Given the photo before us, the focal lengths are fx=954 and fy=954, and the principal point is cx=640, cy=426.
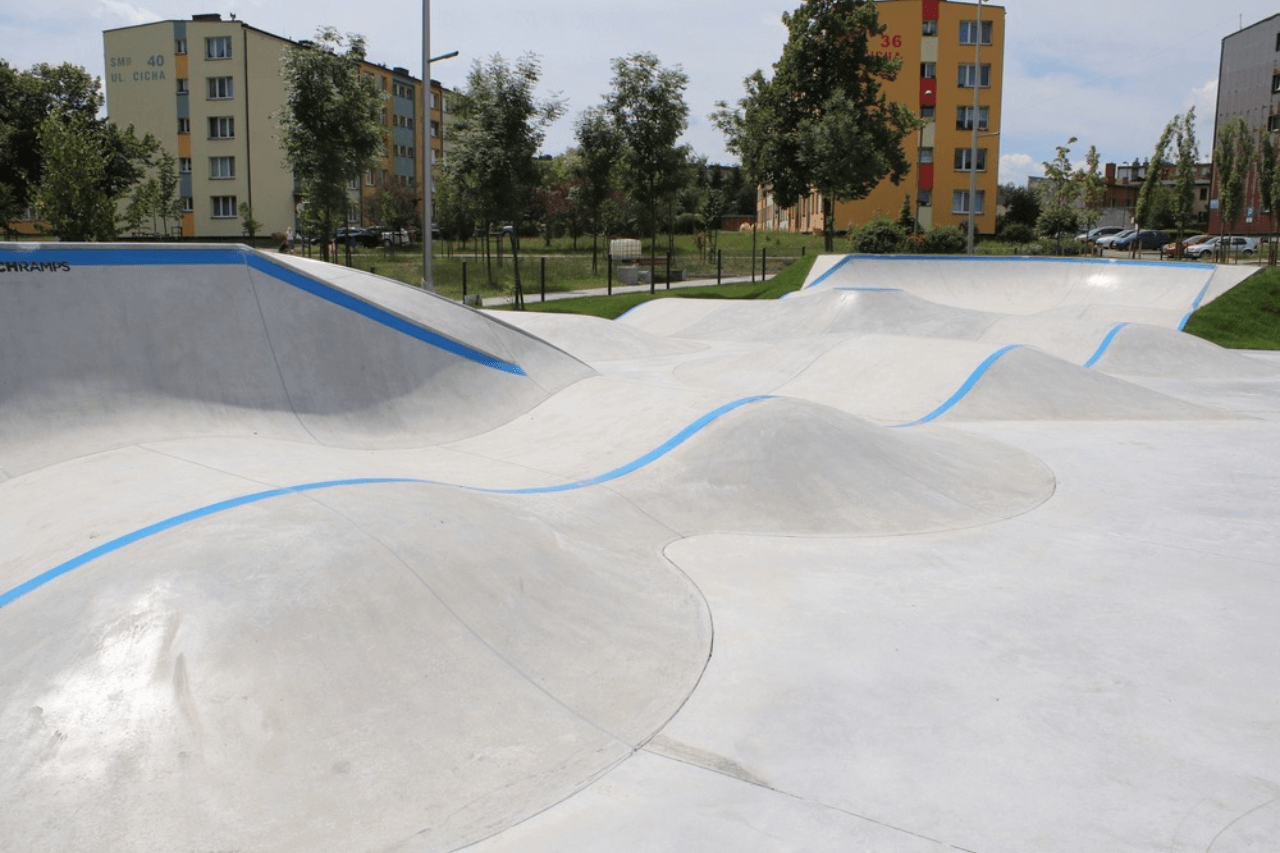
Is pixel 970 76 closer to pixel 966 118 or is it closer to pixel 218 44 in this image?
pixel 966 118

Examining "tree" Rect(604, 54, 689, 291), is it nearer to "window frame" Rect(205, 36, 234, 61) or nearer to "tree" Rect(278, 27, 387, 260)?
"tree" Rect(278, 27, 387, 260)

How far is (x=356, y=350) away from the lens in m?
10.3

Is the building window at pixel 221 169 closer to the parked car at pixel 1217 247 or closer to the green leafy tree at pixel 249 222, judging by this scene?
the green leafy tree at pixel 249 222

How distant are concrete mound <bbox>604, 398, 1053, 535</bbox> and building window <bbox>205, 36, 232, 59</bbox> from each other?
59.1 meters

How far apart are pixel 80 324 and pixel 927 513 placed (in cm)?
776

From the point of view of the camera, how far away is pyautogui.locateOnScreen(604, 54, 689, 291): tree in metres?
32.4

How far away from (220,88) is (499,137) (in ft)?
124

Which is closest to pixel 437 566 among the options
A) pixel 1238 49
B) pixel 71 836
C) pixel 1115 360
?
pixel 71 836

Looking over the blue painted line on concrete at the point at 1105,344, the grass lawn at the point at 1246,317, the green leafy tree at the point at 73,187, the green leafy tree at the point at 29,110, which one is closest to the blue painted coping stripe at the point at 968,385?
the blue painted line on concrete at the point at 1105,344

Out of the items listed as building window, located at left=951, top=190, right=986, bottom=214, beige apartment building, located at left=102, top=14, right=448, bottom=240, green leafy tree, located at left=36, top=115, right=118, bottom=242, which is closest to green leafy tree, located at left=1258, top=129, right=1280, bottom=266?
building window, located at left=951, top=190, right=986, bottom=214

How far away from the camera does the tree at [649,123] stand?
3244 cm

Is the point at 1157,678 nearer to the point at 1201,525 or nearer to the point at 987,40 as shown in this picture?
the point at 1201,525

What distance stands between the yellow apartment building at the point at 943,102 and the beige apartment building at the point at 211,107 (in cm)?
3129

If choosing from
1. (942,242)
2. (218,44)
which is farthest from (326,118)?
(218,44)
